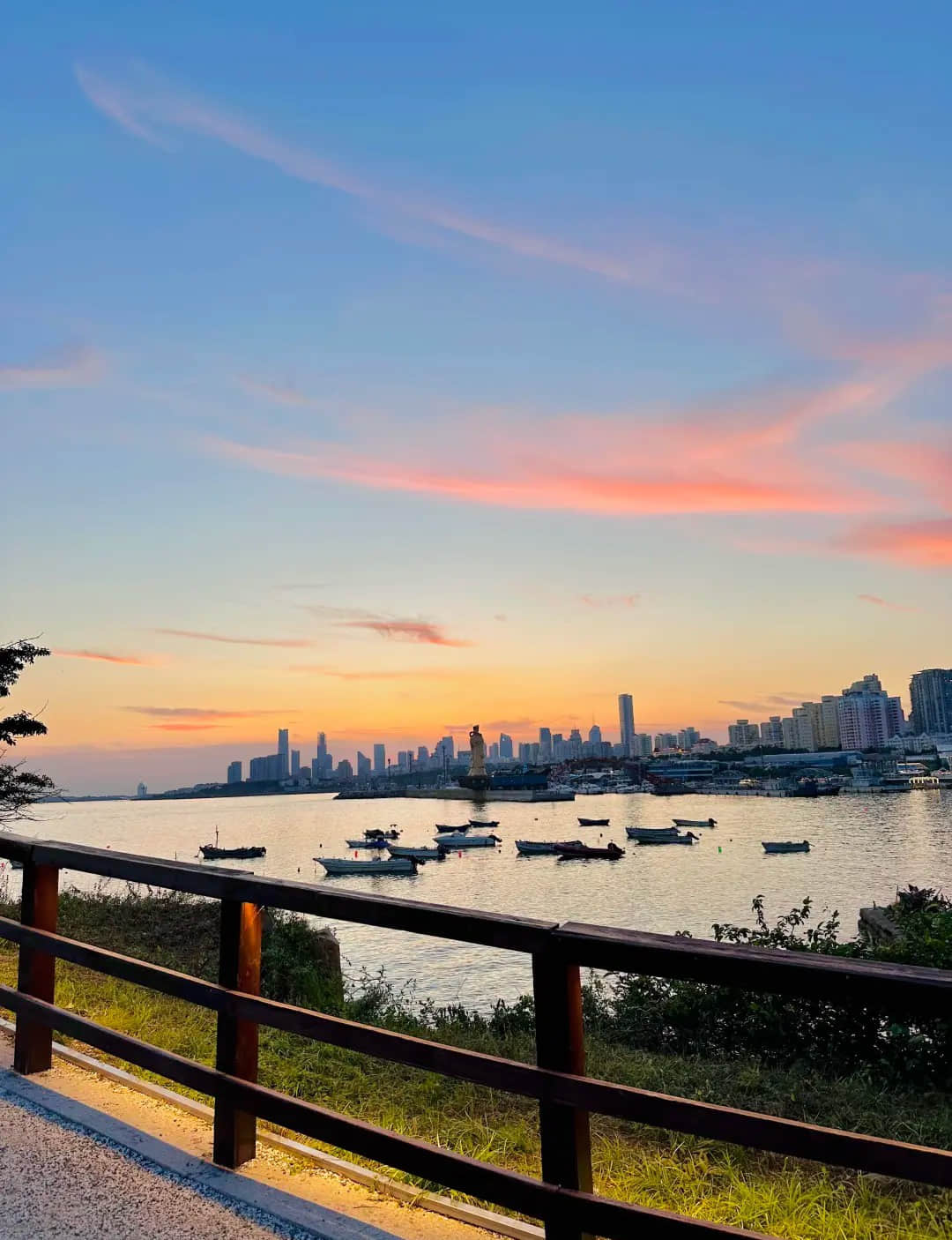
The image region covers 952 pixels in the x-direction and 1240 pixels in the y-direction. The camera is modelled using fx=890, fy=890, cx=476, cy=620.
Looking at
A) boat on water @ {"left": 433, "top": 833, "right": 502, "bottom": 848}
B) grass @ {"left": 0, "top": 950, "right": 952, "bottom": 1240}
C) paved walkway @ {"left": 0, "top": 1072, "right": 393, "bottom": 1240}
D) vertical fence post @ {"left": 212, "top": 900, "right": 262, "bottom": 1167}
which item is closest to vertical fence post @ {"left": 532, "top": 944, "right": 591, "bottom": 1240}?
paved walkway @ {"left": 0, "top": 1072, "right": 393, "bottom": 1240}

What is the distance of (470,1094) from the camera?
6234 mm

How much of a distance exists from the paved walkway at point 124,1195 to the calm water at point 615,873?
3.98ft

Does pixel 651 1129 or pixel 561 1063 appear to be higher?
pixel 561 1063

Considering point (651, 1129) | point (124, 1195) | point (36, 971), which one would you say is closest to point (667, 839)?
point (651, 1129)

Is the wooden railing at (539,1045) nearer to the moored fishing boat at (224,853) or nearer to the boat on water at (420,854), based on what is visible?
the boat on water at (420,854)

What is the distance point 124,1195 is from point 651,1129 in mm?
3678

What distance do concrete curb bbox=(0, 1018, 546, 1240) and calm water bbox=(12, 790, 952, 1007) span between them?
3.62 feet

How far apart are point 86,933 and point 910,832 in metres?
81.6

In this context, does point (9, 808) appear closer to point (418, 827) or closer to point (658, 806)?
point (418, 827)

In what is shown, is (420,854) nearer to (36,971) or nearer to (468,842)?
(468,842)

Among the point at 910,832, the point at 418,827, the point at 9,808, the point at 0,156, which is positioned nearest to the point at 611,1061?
the point at 0,156

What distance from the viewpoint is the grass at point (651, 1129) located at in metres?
4.11

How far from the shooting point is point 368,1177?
3.57m

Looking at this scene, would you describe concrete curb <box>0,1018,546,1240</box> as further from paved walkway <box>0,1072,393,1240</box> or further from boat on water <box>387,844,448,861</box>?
boat on water <box>387,844,448,861</box>
